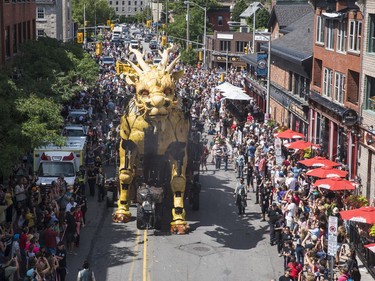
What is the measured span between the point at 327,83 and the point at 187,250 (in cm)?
1890

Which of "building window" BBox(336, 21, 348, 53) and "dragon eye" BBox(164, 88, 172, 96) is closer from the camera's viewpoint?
"dragon eye" BBox(164, 88, 172, 96)

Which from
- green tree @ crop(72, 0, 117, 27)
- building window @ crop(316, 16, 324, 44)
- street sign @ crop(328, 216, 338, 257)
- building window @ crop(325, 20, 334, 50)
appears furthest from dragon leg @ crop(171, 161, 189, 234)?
green tree @ crop(72, 0, 117, 27)

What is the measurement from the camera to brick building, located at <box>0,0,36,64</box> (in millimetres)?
44438

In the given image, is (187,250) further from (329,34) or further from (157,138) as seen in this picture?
Result: (329,34)

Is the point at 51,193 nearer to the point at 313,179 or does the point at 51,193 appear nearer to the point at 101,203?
the point at 101,203

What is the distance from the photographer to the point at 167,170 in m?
26.4

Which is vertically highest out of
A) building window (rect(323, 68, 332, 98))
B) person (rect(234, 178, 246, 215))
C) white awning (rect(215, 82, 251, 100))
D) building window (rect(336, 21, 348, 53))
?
building window (rect(336, 21, 348, 53))

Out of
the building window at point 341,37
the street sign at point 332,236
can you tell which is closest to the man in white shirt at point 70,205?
the street sign at point 332,236

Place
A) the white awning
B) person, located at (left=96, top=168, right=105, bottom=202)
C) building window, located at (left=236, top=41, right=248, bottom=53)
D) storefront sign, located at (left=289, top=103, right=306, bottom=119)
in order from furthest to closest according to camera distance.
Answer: building window, located at (left=236, top=41, right=248, bottom=53), the white awning, storefront sign, located at (left=289, top=103, right=306, bottom=119), person, located at (left=96, top=168, right=105, bottom=202)

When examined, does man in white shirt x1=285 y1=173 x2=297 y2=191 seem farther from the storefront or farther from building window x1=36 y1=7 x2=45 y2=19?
building window x1=36 y1=7 x2=45 y2=19

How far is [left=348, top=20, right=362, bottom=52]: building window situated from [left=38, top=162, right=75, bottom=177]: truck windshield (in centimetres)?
1373

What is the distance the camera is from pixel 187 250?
2341cm

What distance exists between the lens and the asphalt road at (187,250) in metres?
21.2

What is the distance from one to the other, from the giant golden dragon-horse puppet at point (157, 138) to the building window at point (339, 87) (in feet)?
41.6
